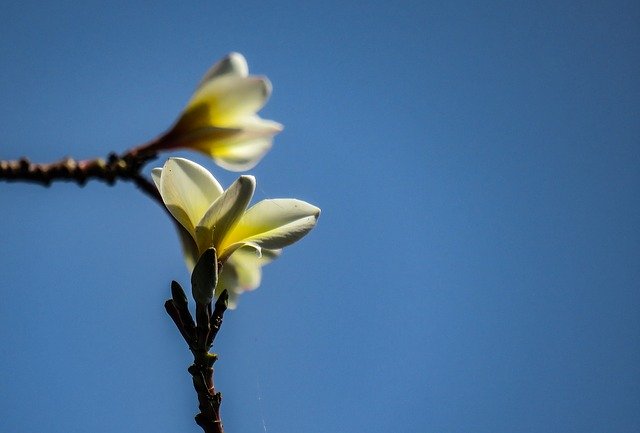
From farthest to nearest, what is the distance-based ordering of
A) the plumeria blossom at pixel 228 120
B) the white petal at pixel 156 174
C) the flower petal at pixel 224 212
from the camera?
the white petal at pixel 156 174 < the flower petal at pixel 224 212 < the plumeria blossom at pixel 228 120

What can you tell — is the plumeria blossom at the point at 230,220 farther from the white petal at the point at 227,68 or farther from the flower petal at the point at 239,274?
the white petal at the point at 227,68

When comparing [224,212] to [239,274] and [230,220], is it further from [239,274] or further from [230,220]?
[239,274]

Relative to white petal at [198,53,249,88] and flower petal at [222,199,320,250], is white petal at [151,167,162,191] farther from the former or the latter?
white petal at [198,53,249,88]

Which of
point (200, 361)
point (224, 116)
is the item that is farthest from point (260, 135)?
point (200, 361)

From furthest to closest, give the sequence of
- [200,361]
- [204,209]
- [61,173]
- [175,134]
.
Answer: [204,209] < [200,361] < [175,134] < [61,173]

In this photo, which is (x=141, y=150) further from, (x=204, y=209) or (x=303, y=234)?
(x=303, y=234)

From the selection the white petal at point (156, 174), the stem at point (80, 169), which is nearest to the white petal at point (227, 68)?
the stem at point (80, 169)

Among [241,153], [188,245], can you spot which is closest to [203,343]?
[188,245]

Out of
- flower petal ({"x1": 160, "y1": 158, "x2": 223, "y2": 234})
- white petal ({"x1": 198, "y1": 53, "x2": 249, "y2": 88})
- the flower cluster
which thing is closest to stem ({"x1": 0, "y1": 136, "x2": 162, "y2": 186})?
the flower cluster

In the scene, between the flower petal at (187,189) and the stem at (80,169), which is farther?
the flower petal at (187,189)
